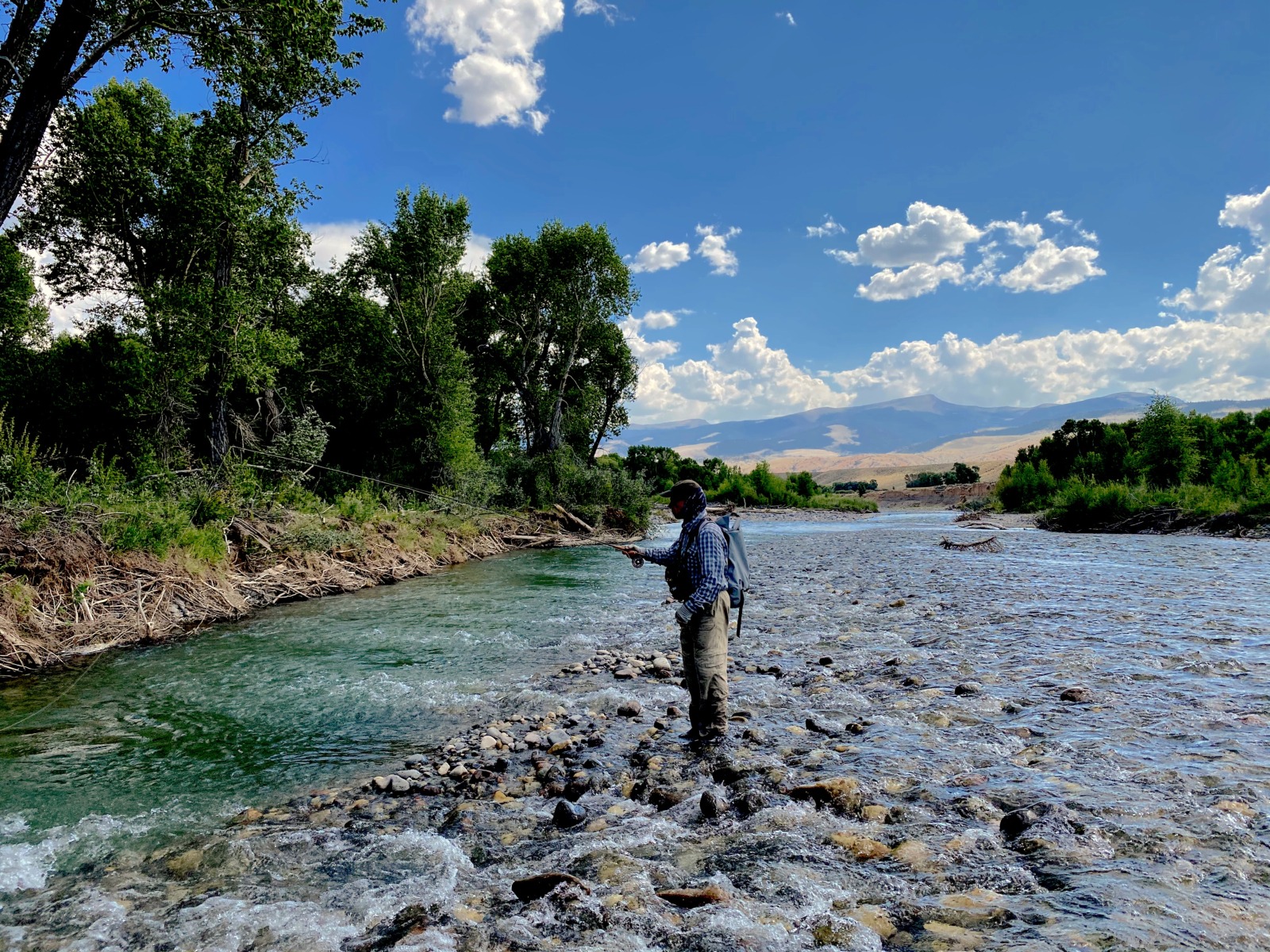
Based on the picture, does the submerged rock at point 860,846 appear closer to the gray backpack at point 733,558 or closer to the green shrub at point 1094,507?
the gray backpack at point 733,558

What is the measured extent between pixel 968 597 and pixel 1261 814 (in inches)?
408

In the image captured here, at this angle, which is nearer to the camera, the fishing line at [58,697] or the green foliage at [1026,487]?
the fishing line at [58,697]

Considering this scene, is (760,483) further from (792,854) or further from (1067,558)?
(792,854)

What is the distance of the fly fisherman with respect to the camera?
6188 millimetres

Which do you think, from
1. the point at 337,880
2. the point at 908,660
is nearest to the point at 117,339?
the point at 337,880

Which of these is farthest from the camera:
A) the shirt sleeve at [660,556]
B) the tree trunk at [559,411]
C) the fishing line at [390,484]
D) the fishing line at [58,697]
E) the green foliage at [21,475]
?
the tree trunk at [559,411]

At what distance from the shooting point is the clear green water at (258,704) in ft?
18.2

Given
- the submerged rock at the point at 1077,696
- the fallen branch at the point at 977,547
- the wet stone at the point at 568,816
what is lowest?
the fallen branch at the point at 977,547

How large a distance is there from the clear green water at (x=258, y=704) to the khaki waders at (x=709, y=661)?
2.69 meters

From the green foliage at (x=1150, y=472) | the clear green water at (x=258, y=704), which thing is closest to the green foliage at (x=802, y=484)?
the green foliage at (x=1150, y=472)

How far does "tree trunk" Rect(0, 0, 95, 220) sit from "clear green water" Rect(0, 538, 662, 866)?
729 cm

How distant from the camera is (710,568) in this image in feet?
20.3

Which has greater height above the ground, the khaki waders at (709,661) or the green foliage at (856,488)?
the green foliage at (856,488)

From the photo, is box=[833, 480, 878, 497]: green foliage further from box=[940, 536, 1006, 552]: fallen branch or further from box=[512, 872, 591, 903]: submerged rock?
box=[512, 872, 591, 903]: submerged rock
